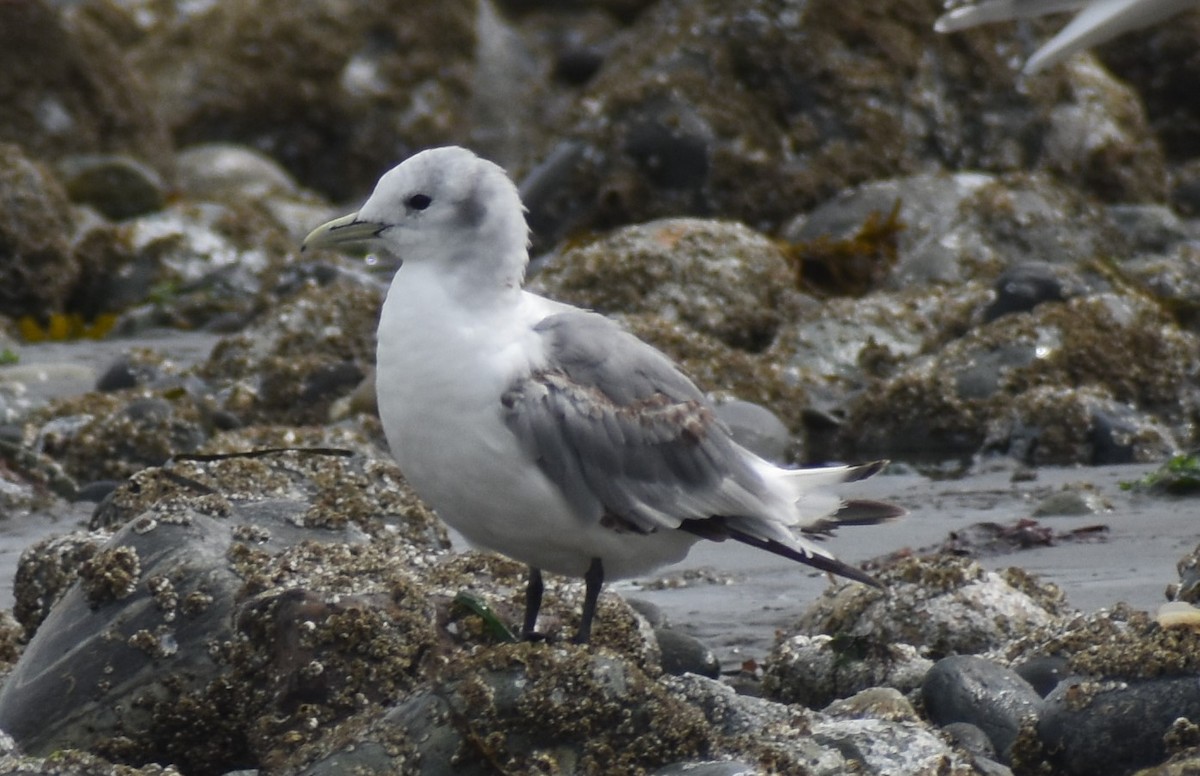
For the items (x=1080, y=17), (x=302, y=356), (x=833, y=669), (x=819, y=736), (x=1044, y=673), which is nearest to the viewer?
(x=819, y=736)

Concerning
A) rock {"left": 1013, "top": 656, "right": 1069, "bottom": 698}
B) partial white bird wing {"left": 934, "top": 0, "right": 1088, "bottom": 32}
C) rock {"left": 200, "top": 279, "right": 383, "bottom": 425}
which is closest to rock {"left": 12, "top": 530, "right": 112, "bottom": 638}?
rock {"left": 1013, "top": 656, "right": 1069, "bottom": 698}

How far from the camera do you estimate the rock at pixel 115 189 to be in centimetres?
1477

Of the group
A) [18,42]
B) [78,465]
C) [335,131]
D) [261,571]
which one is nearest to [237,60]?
[335,131]

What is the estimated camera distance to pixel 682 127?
39.1 feet

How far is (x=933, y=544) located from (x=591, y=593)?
2.41 metres

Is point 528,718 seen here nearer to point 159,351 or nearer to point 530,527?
point 530,527

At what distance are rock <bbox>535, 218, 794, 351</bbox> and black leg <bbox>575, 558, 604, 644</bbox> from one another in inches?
211

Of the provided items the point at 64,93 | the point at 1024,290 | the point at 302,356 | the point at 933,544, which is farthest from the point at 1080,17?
the point at 64,93

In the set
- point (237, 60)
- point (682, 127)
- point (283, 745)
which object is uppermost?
point (237, 60)

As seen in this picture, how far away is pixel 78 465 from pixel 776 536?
174 inches

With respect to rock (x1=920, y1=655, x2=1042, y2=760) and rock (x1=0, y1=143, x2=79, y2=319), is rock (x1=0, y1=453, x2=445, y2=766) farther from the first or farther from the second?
rock (x1=0, y1=143, x2=79, y2=319)

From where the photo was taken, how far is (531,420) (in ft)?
12.2

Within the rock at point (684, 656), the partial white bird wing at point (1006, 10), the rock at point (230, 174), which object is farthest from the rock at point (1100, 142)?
the rock at point (684, 656)

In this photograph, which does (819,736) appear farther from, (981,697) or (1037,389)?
(1037,389)
